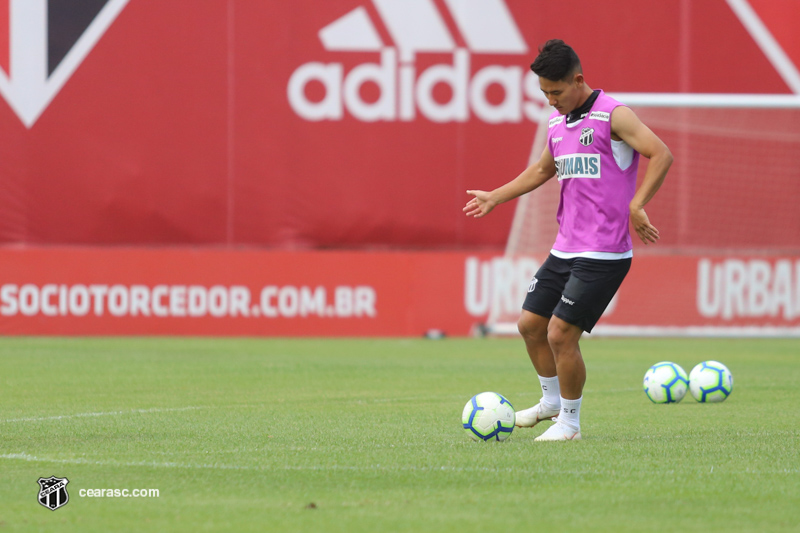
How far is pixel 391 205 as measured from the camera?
59.2 ft

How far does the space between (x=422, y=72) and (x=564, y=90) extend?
11579 millimetres

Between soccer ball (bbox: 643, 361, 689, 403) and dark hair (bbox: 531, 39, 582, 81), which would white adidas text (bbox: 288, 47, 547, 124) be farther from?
A: dark hair (bbox: 531, 39, 582, 81)

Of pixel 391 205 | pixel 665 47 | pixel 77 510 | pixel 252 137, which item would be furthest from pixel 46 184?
Result: pixel 77 510

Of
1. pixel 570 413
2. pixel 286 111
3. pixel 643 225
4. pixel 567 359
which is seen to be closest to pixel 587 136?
pixel 643 225

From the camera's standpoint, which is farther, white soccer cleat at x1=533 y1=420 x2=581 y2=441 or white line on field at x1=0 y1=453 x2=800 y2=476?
white soccer cleat at x1=533 y1=420 x2=581 y2=441

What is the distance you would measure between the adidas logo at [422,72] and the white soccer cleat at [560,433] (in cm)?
1181

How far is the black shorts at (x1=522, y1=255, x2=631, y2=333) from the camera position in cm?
657

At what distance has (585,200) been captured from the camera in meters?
6.68

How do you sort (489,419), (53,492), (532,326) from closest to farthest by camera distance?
(53,492)
(489,419)
(532,326)

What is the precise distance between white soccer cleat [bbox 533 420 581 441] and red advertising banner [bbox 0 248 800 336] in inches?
400

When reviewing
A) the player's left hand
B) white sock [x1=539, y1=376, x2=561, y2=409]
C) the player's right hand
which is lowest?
white sock [x1=539, y1=376, x2=561, y2=409]

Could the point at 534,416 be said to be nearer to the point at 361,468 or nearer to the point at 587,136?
the point at 587,136

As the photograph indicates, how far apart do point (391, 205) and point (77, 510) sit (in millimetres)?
13664

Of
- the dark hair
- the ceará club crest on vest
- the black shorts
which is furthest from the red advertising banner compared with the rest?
the dark hair
